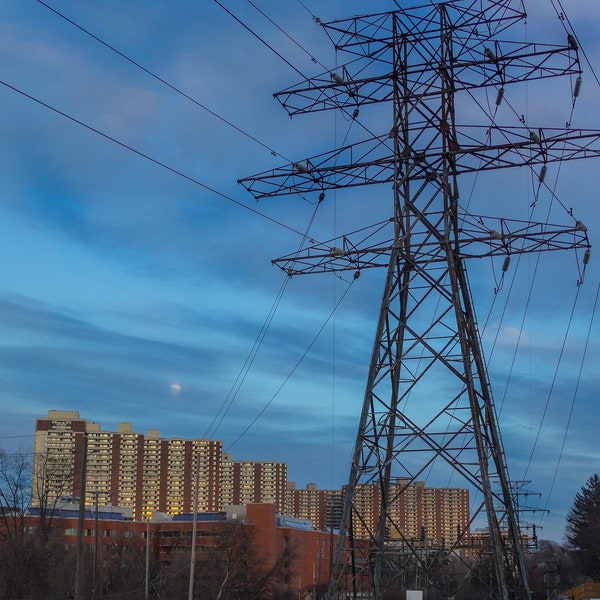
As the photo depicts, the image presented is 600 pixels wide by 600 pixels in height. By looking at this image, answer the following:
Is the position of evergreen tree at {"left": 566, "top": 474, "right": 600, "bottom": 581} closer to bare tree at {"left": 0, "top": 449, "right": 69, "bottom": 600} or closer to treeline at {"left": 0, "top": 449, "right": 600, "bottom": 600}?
treeline at {"left": 0, "top": 449, "right": 600, "bottom": 600}

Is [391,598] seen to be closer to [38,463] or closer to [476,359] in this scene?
[38,463]

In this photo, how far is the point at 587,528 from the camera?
97.6 meters

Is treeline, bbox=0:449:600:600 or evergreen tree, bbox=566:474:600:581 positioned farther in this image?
evergreen tree, bbox=566:474:600:581

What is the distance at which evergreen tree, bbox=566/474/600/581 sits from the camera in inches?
3669

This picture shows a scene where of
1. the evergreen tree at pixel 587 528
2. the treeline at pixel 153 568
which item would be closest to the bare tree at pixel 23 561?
the treeline at pixel 153 568

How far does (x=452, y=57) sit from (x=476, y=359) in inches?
363

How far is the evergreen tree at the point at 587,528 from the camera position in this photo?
93188 millimetres

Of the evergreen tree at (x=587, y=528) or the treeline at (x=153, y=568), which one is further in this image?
the evergreen tree at (x=587, y=528)

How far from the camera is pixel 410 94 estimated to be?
2831 centimetres

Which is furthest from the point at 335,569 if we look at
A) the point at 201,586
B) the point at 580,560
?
the point at 580,560

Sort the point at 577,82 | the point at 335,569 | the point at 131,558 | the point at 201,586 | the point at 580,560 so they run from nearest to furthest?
the point at 335,569
the point at 577,82
the point at 201,586
the point at 131,558
the point at 580,560

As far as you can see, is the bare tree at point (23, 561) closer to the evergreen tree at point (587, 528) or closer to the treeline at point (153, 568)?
the treeline at point (153, 568)

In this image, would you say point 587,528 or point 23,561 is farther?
point 587,528

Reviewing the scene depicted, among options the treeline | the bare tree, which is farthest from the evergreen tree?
the bare tree
